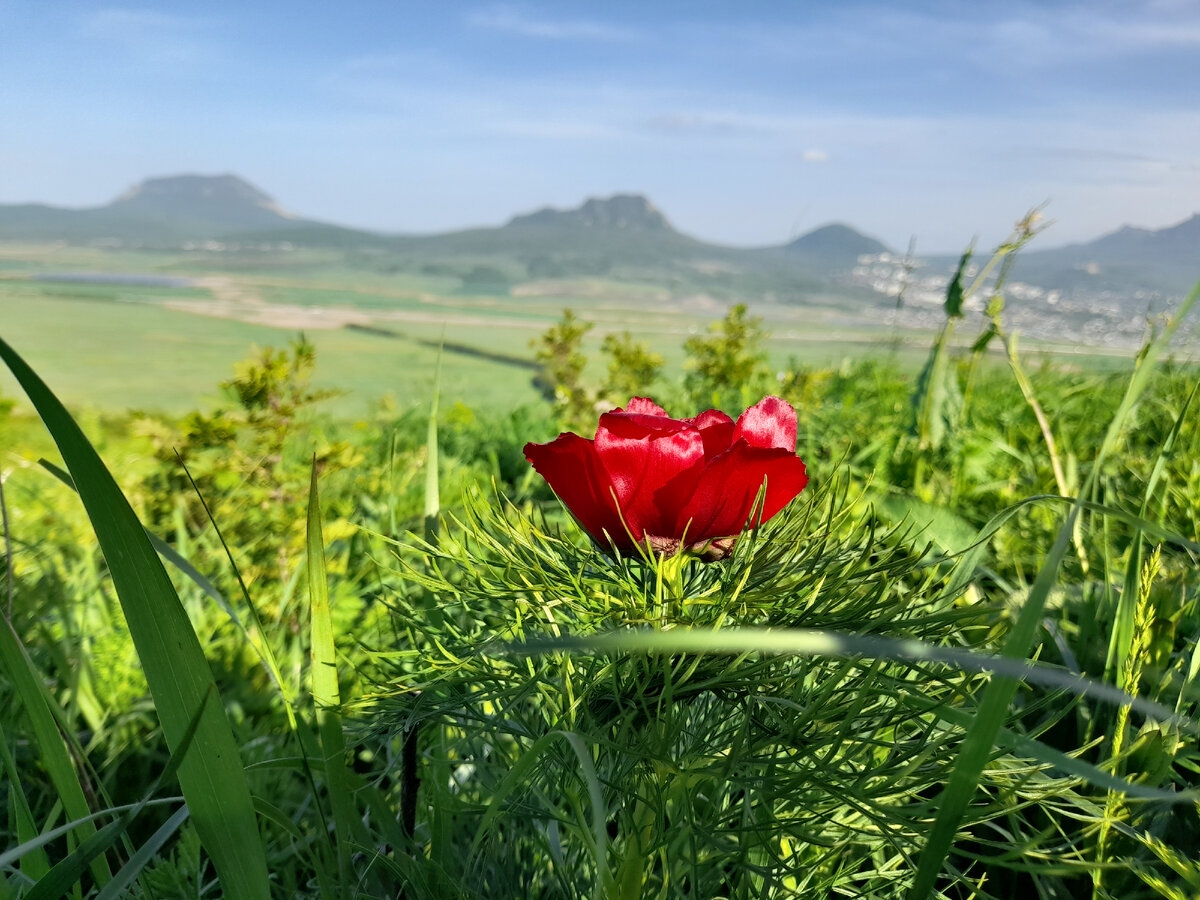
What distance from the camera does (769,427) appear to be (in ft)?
2.59

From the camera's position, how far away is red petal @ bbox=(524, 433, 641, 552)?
0.70 m

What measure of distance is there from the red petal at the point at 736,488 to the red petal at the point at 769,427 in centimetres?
8

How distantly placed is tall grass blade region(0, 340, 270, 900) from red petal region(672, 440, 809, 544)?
0.40 m

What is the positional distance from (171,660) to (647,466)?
40 cm

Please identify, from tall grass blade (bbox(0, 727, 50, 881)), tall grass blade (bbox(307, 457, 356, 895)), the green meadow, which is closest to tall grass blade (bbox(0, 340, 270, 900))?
the green meadow

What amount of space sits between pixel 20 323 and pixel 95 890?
449 inches

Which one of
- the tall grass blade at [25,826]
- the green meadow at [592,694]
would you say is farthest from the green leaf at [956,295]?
the tall grass blade at [25,826]

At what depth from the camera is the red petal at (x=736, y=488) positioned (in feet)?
2.22

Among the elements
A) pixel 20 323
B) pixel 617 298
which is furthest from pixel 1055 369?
pixel 617 298

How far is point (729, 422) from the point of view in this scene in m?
0.77

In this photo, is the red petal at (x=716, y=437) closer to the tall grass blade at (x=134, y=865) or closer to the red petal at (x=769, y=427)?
the red petal at (x=769, y=427)

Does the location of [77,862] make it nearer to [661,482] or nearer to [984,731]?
[661,482]

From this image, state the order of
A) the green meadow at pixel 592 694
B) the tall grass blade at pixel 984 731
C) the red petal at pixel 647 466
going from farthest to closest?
the red petal at pixel 647 466, the green meadow at pixel 592 694, the tall grass blade at pixel 984 731

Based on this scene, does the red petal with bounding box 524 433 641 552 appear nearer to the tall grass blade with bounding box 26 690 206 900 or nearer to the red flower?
the red flower
